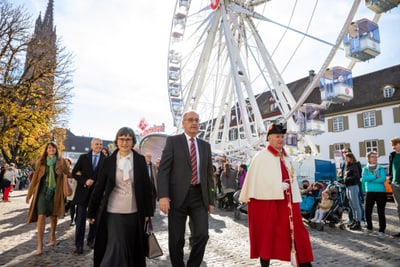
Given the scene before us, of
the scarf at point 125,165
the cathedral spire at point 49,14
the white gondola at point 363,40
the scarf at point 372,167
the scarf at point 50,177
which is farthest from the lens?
the cathedral spire at point 49,14

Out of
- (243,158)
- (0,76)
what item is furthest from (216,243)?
(0,76)

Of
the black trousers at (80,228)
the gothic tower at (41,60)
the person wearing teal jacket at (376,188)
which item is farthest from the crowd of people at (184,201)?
the gothic tower at (41,60)

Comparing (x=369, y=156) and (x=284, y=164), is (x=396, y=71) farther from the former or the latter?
(x=284, y=164)

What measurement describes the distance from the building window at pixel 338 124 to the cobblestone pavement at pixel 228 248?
87.4ft

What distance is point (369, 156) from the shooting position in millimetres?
7418

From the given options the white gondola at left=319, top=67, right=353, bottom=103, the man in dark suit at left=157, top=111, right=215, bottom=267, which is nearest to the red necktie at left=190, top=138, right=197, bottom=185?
the man in dark suit at left=157, top=111, right=215, bottom=267

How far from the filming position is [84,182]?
5.71 m

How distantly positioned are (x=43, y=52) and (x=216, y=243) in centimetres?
1907

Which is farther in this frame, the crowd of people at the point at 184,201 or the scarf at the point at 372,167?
the scarf at the point at 372,167

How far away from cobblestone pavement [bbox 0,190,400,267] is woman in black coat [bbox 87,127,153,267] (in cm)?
137

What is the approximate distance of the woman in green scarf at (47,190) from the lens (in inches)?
211

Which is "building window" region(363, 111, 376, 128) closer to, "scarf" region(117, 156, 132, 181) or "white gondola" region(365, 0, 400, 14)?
"white gondola" region(365, 0, 400, 14)

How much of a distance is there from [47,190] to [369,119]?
31.2 meters

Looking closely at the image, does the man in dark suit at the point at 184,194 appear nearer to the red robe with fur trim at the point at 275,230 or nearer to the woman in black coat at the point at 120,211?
the woman in black coat at the point at 120,211
